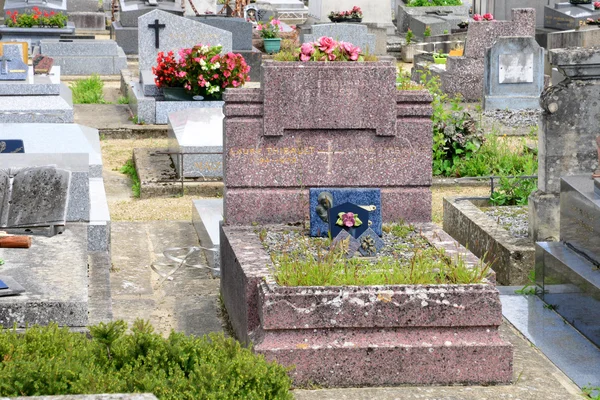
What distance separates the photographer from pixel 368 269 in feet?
21.3

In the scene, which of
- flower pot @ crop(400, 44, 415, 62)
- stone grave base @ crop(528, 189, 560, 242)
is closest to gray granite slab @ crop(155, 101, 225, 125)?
stone grave base @ crop(528, 189, 560, 242)

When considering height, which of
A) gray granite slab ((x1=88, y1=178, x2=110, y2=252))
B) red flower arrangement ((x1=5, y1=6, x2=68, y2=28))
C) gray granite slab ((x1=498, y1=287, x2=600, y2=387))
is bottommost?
gray granite slab ((x1=498, y1=287, x2=600, y2=387))

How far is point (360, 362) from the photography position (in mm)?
6082

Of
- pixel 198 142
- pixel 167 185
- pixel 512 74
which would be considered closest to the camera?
pixel 167 185

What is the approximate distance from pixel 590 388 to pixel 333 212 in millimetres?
1988

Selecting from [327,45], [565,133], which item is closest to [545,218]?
[565,133]

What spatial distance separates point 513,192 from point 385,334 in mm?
4321

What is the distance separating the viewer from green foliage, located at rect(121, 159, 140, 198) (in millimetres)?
11787

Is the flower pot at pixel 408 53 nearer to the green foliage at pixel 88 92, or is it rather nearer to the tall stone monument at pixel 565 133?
the green foliage at pixel 88 92

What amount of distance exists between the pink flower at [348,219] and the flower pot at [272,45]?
15501 mm

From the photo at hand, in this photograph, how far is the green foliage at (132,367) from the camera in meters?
4.14

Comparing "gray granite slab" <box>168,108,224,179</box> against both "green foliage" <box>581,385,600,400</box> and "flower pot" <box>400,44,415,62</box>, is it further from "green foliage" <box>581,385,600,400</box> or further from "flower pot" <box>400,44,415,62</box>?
"flower pot" <box>400,44,415,62</box>

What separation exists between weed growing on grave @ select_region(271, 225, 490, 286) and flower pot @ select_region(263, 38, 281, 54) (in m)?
15.8

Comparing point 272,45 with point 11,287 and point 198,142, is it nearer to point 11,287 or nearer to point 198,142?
point 198,142
